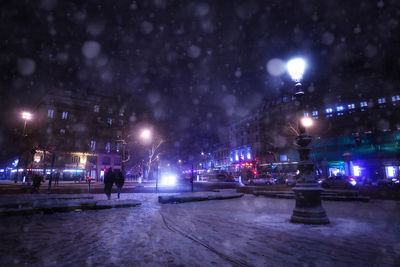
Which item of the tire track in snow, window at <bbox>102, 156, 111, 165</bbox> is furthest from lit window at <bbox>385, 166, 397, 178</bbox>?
window at <bbox>102, 156, 111, 165</bbox>

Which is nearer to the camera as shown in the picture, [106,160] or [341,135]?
[341,135]

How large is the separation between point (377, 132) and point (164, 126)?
3833 cm

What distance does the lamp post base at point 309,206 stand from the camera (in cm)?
631

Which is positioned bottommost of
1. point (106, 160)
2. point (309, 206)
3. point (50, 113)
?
point (309, 206)

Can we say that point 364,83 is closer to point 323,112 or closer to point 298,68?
point 323,112

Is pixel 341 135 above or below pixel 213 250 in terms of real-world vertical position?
above

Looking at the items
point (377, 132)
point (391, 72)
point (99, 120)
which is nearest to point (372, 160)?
point (377, 132)

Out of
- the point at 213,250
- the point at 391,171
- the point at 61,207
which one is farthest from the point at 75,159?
the point at 391,171

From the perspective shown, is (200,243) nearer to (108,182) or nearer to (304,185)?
(304,185)

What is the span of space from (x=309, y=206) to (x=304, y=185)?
601mm

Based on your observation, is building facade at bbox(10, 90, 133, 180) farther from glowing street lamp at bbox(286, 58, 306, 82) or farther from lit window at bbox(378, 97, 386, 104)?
lit window at bbox(378, 97, 386, 104)

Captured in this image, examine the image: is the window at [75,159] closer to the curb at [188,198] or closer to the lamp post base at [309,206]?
the curb at [188,198]

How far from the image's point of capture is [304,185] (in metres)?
6.61

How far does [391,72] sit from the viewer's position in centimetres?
4444
